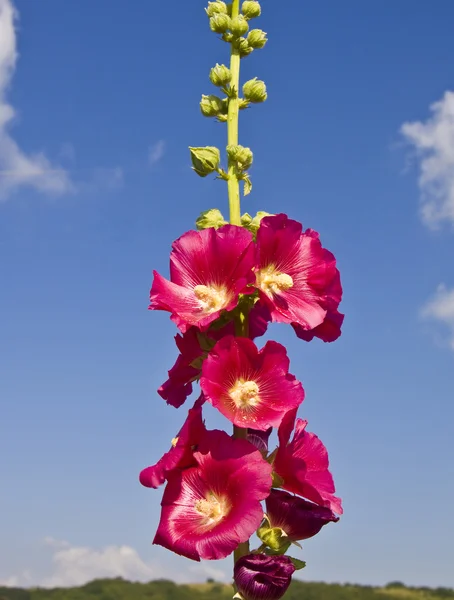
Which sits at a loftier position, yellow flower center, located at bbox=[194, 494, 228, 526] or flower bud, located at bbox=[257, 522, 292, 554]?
yellow flower center, located at bbox=[194, 494, 228, 526]

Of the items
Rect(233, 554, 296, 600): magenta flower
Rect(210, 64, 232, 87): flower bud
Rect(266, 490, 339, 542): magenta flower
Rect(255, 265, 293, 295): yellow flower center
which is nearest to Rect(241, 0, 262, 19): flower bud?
Rect(210, 64, 232, 87): flower bud

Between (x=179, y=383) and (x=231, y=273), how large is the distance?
0.78 m

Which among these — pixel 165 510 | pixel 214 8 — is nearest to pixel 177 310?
pixel 165 510

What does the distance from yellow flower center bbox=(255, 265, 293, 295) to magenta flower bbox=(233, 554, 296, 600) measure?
1.41m

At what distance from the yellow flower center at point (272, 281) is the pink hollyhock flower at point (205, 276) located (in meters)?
0.13

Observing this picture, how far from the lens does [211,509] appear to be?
187 inches

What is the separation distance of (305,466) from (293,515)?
0.28m

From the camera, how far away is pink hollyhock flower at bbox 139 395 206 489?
476cm

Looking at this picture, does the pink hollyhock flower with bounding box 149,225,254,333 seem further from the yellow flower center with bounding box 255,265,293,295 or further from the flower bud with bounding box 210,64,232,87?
the flower bud with bounding box 210,64,232,87

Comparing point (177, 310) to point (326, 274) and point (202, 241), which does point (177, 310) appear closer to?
point (202, 241)

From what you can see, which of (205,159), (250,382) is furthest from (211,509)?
(205,159)

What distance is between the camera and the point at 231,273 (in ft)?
16.5

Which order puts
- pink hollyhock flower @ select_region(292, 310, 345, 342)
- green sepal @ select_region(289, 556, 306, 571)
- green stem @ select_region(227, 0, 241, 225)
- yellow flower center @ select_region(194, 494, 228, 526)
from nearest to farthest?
yellow flower center @ select_region(194, 494, 228, 526) → green sepal @ select_region(289, 556, 306, 571) → pink hollyhock flower @ select_region(292, 310, 345, 342) → green stem @ select_region(227, 0, 241, 225)

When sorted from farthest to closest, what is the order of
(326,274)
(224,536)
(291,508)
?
(326,274), (291,508), (224,536)
